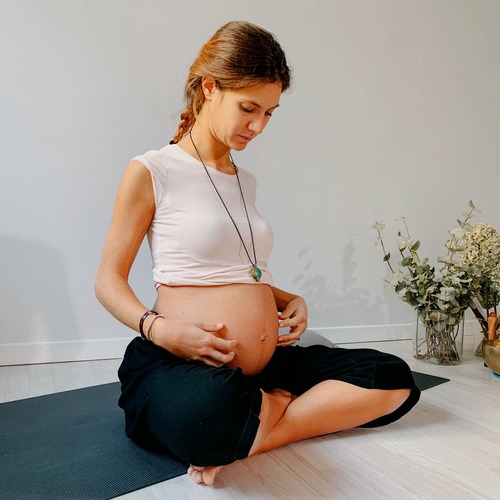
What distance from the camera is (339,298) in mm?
2732

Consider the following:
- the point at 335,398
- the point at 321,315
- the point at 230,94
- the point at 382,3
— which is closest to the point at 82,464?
the point at 335,398

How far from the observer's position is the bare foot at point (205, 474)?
1.25 meters

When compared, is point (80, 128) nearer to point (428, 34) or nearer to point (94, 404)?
point (94, 404)

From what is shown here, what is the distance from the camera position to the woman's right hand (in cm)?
129

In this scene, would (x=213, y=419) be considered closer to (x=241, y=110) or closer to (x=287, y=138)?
(x=241, y=110)

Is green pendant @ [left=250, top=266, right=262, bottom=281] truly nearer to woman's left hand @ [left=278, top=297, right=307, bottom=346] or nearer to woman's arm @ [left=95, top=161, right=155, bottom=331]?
woman's left hand @ [left=278, top=297, right=307, bottom=346]

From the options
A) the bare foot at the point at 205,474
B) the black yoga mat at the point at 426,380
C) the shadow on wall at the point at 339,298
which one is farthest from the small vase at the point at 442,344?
the bare foot at the point at 205,474

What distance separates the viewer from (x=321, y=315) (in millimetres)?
2689

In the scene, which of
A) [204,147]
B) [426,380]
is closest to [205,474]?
[204,147]

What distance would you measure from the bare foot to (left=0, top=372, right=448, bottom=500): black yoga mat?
5 cm

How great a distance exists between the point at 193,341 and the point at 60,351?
3.70 ft

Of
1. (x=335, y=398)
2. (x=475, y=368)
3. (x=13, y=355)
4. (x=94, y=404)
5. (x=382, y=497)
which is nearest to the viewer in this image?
(x=382, y=497)

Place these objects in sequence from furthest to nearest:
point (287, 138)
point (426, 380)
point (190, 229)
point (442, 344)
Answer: point (287, 138) < point (442, 344) < point (426, 380) < point (190, 229)

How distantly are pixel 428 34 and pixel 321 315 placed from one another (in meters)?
1.44
